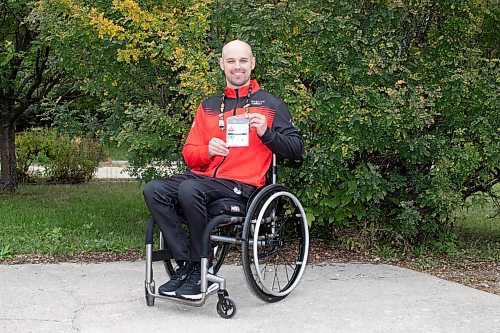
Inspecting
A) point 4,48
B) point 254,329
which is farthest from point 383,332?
point 4,48

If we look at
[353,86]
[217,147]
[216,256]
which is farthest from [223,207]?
[353,86]

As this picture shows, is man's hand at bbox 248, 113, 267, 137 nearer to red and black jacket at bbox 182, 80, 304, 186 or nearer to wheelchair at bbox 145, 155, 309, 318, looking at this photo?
red and black jacket at bbox 182, 80, 304, 186

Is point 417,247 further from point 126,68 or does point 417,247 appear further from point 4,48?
point 4,48

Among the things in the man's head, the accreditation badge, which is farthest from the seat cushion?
the man's head

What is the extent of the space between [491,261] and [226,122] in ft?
9.98

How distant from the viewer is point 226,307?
4352 mm

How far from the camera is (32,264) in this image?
5766mm

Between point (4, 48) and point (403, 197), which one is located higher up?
point (4, 48)

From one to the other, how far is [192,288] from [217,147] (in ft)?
2.82

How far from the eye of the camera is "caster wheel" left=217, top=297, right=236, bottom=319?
4.34 meters

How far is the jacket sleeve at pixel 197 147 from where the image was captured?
4.74 meters

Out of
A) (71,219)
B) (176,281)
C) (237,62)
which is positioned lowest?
(71,219)

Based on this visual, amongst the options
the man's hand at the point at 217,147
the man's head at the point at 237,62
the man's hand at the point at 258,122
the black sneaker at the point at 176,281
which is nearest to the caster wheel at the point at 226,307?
the black sneaker at the point at 176,281

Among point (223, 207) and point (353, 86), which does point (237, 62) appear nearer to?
point (223, 207)
